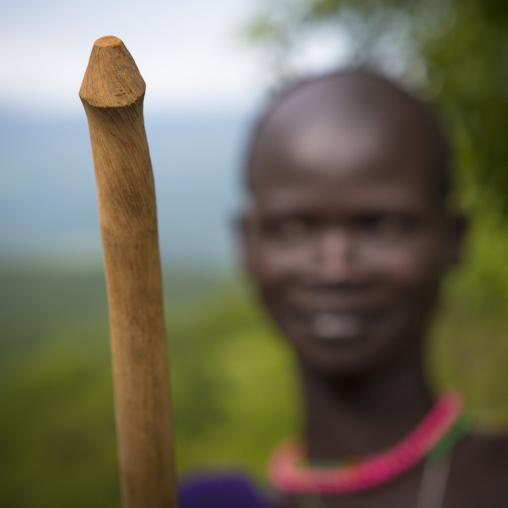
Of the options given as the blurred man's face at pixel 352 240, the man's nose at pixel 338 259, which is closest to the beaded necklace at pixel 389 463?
the blurred man's face at pixel 352 240

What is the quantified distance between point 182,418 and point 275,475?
853 mm

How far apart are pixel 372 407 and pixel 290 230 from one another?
32 cm

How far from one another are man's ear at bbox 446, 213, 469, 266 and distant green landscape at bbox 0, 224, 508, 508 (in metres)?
0.33

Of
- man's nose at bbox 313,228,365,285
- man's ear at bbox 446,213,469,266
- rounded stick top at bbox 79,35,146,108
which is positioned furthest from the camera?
man's ear at bbox 446,213,469,266

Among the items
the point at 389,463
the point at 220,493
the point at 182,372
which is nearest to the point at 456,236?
the point at 389,463

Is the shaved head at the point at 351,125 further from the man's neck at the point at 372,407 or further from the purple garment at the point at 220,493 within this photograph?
the purple garment at the point at 220,493

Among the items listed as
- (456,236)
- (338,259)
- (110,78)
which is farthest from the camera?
(456,236)

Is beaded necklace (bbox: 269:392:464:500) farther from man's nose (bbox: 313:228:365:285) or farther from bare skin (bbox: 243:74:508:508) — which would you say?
man's nose (bbox: 313:228:365:285)

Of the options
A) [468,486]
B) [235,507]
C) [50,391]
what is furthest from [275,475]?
[50,391]

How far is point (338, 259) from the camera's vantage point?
3.14ft

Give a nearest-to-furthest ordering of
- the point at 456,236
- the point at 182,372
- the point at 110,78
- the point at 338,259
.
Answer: the point at 110,78 → the point at 338,259 → the point at 456,236 → the point at 182,372

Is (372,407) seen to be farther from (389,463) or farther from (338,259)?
(338,259)

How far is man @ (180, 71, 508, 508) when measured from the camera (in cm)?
97

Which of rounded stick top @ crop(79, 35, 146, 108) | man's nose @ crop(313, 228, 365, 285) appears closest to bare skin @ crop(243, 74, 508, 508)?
man's nose @ crop(313, 228, 365, 285)
